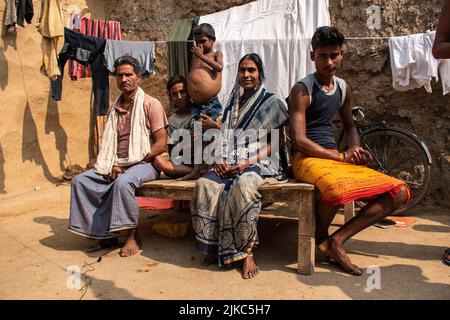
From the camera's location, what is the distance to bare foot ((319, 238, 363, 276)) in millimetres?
2729

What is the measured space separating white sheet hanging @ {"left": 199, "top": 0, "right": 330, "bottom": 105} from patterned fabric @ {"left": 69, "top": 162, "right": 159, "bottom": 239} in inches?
74.9

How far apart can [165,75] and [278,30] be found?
78.9 inches

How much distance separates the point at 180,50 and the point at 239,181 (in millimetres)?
2767

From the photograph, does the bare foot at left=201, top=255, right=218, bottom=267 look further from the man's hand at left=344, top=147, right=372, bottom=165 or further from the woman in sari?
the man's hand at left=344, top=147, right=372, bottom=165

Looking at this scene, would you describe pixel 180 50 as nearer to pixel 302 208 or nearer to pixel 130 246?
pixel 130 246

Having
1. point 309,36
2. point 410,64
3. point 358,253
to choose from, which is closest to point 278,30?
point 309,36

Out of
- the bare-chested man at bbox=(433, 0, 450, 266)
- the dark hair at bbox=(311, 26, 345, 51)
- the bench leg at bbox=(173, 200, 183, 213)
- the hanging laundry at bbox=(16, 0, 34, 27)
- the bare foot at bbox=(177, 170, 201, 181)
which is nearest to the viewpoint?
the bare-chested man at bbox=(433, 0, 450, 266)

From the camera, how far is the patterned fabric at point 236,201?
2812 mm

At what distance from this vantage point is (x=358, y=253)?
124 inches

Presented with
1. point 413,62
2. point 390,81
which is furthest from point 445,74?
point 390,81

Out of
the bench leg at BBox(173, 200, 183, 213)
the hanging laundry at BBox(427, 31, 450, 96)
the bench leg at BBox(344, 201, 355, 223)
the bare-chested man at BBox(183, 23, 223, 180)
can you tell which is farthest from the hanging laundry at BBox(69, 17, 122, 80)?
the hanging laundry at BBox(427, 31, 450, 96)

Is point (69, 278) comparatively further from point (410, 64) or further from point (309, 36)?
point (410, 64)

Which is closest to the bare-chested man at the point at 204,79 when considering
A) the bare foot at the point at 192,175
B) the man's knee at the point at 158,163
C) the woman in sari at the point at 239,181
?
the bare foot at the point at 192,175

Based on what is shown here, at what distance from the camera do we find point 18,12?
5090mm
